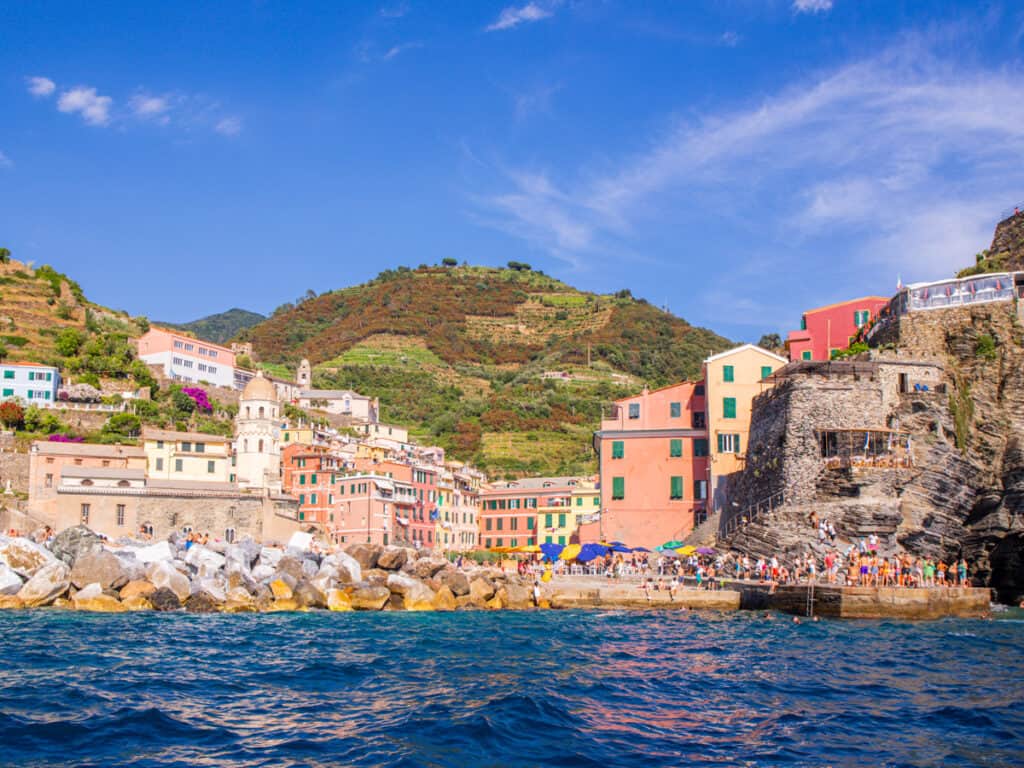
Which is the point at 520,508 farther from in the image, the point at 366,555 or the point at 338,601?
the point at 338,601

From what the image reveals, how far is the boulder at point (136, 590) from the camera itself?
33.4 m

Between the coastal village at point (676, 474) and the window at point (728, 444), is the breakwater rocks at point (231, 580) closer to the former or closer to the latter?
the coastal village at point (676, 474)

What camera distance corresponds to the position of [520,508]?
69312 mm

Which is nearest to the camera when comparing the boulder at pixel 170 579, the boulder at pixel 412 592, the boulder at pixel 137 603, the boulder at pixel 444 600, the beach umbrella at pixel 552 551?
the boulder at pixel 137 603

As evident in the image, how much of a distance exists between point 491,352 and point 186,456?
74.5 m

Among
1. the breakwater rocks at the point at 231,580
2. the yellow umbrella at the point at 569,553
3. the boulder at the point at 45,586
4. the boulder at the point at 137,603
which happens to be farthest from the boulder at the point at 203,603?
the yellow umbrella at the point at 569,553

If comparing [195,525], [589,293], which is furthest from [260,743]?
[589,293]

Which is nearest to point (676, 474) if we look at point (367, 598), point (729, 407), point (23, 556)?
point (729, 407)

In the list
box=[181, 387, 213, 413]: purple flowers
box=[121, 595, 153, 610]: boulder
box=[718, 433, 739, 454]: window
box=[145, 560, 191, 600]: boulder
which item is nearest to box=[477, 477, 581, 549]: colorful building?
box=[718, 433, 739, 454]: window

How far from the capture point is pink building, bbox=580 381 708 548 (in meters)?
47.3

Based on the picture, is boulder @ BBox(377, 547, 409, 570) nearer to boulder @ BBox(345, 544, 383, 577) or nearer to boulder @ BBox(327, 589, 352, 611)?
boulder @ BBox(345, 544, 383, 577)

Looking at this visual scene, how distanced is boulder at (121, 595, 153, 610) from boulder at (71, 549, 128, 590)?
0.76 m

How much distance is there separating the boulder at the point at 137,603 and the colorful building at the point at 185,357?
49.5 metres

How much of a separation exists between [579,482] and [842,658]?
47506 mm
